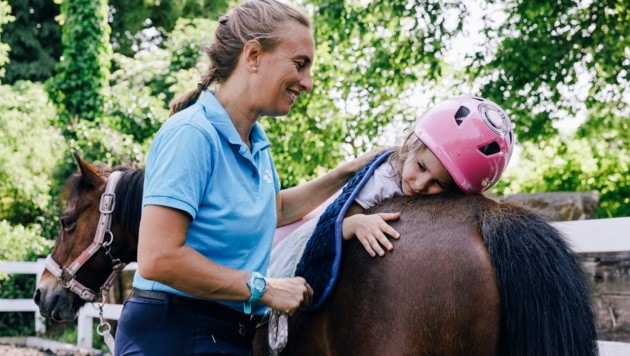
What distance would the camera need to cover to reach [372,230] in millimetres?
2291

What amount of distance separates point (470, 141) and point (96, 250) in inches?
84.5

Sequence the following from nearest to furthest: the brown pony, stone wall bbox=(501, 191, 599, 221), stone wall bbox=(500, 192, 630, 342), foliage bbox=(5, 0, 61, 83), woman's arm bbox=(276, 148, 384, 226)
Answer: the brown pony → woman's arm bbox=(276, 148, 384, 226) → stone wall bbox=(500, 192, 630, 342) → stone wall bbox=(501, 191, 599, 221) → foliage bbox=(5, 0, 61, 83)

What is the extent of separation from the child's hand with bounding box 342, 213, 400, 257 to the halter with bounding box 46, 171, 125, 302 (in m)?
1.66

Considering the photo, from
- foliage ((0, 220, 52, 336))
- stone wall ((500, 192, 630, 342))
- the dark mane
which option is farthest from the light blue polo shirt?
foliage ((0, 220, 52, 336))

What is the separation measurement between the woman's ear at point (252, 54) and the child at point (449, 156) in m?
0.56

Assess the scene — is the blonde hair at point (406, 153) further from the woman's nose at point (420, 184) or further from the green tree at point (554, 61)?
the green tree at point (554, 61)

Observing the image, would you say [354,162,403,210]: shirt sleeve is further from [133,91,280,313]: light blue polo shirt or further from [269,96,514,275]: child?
[133,91,280,313]: light blue polo shirt

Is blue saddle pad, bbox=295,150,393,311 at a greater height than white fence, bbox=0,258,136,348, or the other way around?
blue saddle pad, bbox=295,150,393,311

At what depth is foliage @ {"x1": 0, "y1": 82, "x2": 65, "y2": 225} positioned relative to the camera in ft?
50.6

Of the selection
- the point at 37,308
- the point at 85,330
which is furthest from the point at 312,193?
the point at 37,308

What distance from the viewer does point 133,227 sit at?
369 centimetres

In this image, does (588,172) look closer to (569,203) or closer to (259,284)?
(569,203)

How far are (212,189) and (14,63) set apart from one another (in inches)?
972

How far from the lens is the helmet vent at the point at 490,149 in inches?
90.4
